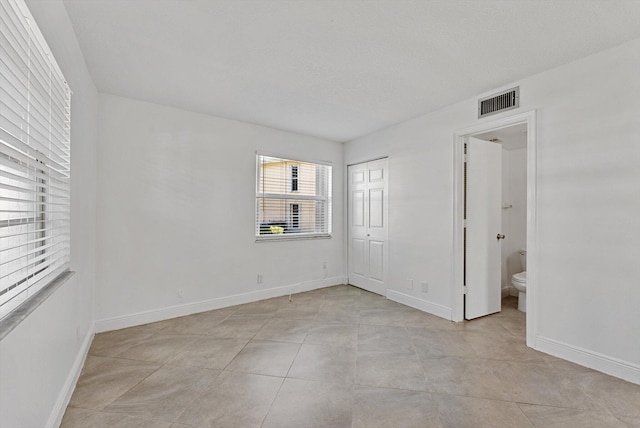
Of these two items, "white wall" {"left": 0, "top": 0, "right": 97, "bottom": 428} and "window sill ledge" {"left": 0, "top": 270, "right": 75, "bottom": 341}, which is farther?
"white wall" {"left": 0, "top": 0, "right": 97, "bottom": 428}

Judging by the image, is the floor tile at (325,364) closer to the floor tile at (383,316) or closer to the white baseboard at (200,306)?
the floor tile at (383,316)

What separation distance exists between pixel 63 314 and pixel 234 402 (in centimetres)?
121

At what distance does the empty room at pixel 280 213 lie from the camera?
1.70 meters

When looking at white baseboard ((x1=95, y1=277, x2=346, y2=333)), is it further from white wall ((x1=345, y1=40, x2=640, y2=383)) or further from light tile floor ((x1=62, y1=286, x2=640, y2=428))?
white wall ((x1=345, y1=40, x2=640, y2=383))

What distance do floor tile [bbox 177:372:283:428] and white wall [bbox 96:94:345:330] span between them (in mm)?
1616

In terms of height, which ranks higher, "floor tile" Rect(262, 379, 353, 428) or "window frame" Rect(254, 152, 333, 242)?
"window frame" Rect(254, 152, 333, 242)

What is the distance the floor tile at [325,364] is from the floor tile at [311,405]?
0.27 feet

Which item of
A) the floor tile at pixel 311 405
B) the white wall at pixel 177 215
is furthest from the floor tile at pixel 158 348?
the floor tile at pixel 311 405

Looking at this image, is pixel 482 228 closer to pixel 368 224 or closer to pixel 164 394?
pixel 368 224

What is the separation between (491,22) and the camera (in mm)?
1894

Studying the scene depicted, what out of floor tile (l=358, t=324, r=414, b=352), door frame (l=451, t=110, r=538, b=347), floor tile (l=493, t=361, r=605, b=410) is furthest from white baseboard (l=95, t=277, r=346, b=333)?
floor tile (l=493, t=361, r=605, b=410)

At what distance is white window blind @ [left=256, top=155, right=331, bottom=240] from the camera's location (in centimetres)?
418

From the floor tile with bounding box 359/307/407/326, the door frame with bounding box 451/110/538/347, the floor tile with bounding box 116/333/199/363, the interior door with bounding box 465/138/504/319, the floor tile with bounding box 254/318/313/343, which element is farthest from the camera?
the interior door with bounding box 465/138/504/319

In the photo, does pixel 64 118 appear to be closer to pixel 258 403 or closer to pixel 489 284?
pixel 258 403
